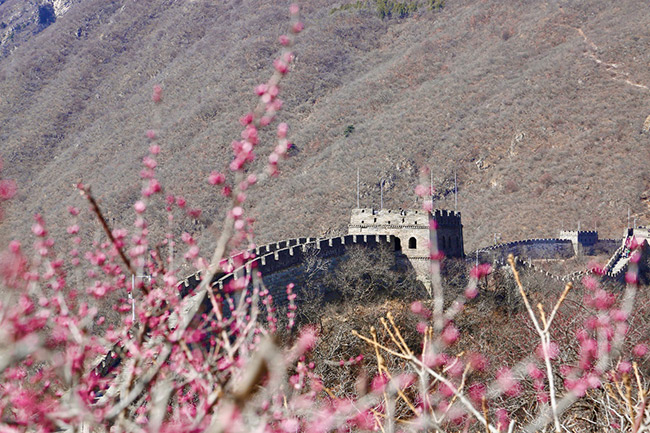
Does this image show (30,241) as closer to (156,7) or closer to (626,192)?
(626,192)

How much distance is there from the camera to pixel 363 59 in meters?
92.6

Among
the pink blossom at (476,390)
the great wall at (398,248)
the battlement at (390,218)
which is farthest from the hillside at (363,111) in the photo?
the pink blossom at (476,390)

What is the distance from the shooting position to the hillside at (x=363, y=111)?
2289 inches

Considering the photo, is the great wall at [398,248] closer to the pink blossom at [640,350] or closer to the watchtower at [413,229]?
the watchtower at [413,229]

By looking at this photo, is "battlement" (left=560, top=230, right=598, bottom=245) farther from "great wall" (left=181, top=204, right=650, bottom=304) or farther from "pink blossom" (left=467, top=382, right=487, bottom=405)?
"pink blossom" (left=467, top=382, right=487, bottom=405)

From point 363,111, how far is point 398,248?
42554 mm

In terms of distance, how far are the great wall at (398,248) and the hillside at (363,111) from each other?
4.92 meters

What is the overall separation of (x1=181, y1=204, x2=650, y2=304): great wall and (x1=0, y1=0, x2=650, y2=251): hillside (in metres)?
4.92

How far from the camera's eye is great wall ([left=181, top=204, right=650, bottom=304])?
92.2 feet

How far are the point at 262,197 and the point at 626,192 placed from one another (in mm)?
26130

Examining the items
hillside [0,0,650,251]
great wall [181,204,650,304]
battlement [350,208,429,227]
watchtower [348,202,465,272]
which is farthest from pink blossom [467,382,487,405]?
hillside [0,0,650,251]

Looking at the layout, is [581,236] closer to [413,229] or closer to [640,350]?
[413,229]

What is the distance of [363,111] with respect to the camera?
77188 mm

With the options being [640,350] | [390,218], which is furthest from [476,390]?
[390,218]
